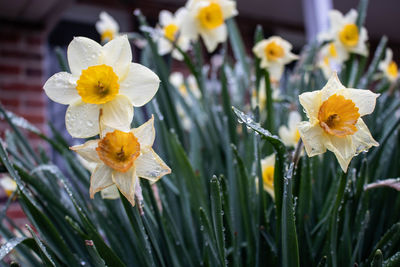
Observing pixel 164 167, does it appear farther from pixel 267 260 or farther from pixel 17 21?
pixel 17 21

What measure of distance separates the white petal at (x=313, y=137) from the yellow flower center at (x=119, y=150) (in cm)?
17

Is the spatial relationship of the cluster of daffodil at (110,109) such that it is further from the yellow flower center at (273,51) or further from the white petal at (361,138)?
the yellow flower center at (273,51)

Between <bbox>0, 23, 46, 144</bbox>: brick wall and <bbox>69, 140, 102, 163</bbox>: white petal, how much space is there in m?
1.92

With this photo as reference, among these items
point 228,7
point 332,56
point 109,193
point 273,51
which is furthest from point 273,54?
point 109,193

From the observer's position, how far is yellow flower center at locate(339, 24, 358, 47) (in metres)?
0.87

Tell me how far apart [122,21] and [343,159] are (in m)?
3.06

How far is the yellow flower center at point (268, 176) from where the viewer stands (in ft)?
1.92

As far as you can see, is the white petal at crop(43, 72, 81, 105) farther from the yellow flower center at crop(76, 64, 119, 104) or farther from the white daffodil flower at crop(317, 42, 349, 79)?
the white daffodil flower at crop(317, 42, 349, 79)

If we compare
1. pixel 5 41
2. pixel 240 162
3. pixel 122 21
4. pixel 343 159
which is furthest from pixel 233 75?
pixel 122 21

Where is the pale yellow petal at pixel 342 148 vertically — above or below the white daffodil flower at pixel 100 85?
below

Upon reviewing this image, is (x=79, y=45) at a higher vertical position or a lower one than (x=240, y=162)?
higher

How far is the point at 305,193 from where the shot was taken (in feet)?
1.74

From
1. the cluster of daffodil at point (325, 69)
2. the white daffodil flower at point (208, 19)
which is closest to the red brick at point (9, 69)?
the cluster of daffodil at point (325, 69)

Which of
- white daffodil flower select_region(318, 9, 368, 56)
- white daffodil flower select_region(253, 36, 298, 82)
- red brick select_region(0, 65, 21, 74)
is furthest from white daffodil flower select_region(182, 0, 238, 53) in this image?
red brick select_region(0, 65, 21, 74)
